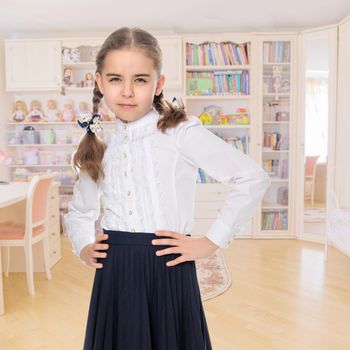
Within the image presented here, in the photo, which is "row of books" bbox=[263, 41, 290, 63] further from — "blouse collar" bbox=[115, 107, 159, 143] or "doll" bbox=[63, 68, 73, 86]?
"blouse collar" bbox=[115, 107, 159, 143]

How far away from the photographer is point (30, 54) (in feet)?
16.1

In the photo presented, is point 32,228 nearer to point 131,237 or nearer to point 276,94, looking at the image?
point 131,237

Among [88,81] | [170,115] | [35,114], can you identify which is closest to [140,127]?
[170,115]

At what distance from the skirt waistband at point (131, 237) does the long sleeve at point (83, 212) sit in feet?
0.41

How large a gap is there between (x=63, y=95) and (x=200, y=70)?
1.70 meters

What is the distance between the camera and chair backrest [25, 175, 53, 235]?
2949mm

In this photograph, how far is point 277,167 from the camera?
489 cm

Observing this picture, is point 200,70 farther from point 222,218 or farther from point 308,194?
point 222,218

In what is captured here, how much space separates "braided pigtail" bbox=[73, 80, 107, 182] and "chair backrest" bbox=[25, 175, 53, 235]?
196cm

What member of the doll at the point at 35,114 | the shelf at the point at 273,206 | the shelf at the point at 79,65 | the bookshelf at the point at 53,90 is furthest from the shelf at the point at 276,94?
the doll at the point at 35,114

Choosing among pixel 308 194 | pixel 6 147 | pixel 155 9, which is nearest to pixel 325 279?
pixel 308 194

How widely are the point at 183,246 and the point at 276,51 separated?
421 centimetres

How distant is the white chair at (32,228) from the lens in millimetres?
2959

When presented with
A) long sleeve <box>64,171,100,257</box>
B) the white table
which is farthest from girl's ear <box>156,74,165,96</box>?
the white table
